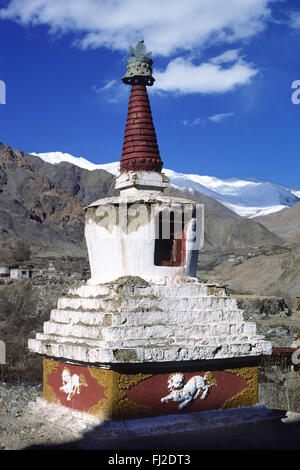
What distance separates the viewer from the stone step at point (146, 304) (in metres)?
8.16

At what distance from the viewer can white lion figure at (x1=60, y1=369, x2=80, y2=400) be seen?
8.38 metres

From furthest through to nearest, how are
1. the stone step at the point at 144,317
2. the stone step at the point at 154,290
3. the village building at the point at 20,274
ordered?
1. the village building at the point at 20,274
2. the stone step at the point at 154,290
3. the stone step at the point at 144,317

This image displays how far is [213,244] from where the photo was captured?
291ft

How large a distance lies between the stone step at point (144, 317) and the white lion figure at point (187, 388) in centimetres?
78

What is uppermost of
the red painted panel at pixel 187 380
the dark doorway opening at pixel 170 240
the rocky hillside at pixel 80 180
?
the rocky hillside at pixel 80 180

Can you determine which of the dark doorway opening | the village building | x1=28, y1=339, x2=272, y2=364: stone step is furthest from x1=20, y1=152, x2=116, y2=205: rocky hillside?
x1=28, y1=339, x2=272, y2=364: stone step

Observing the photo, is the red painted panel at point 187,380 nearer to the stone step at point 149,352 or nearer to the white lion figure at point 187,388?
the white lion figure at point 187,388

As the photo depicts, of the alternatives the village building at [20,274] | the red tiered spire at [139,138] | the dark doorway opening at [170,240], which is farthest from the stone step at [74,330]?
the village building at [20,274]

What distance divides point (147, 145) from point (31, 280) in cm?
2691

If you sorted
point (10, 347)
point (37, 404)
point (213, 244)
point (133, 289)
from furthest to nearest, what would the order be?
point (213, 244) → point (10, 347) → point (37, 404) → point (133, 289)

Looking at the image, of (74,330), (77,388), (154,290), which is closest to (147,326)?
(154,290)

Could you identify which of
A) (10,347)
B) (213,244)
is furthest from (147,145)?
(213,244)

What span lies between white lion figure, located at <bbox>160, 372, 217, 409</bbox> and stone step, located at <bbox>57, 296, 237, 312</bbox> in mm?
972
